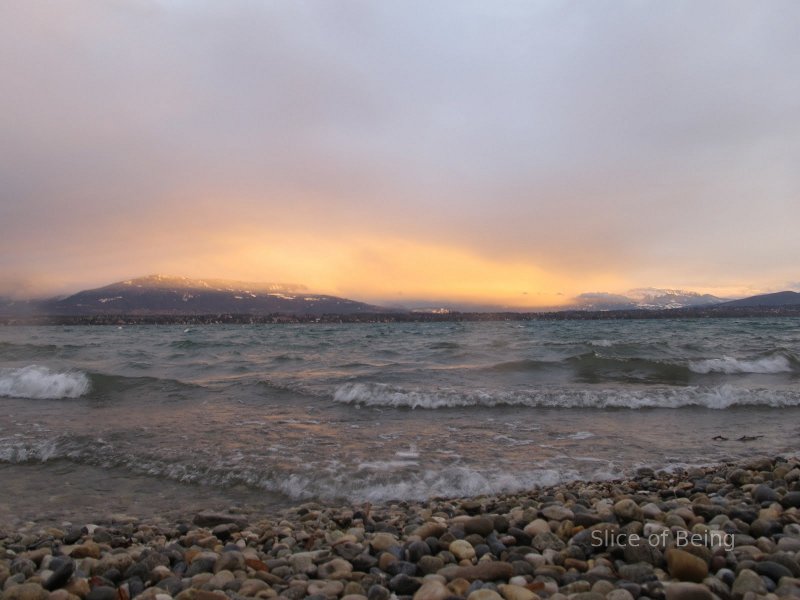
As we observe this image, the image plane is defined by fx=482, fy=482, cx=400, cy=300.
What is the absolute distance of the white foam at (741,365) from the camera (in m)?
17.8

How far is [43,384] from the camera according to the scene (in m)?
15.3

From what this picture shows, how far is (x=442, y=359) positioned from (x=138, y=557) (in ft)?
59.7

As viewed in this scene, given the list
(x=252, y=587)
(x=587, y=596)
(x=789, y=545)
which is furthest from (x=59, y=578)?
(x=789, y=545)

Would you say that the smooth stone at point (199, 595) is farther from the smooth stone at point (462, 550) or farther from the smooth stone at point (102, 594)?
the smooth stone at point (462, 550)

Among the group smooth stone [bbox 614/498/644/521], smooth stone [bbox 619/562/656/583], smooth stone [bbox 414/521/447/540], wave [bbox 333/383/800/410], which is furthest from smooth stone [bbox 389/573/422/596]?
wave [bbox 333/383/800/410]

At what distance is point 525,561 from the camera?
3443 mm

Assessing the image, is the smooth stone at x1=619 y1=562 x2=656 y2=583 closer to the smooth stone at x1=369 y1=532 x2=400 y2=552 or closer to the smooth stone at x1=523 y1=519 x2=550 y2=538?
the smooth stone at x1=523 y1=519 x2=550 y2=538

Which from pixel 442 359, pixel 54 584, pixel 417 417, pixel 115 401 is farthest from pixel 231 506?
pixel 442 359

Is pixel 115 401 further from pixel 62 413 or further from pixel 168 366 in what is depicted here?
pixel 168 366

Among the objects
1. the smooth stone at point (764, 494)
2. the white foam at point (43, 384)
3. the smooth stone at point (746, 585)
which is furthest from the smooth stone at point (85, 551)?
the white foam at point (43, 384)

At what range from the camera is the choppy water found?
642cm

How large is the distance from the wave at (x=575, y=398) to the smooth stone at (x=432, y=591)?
884cm

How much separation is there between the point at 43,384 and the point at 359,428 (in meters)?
12.0

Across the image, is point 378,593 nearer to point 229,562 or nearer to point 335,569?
point 335,569
